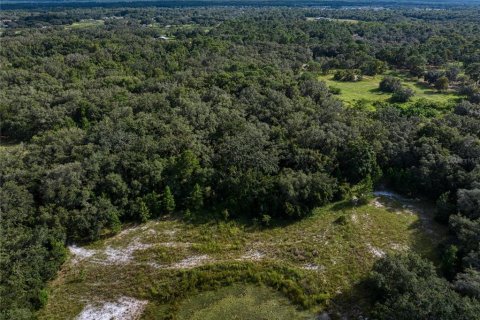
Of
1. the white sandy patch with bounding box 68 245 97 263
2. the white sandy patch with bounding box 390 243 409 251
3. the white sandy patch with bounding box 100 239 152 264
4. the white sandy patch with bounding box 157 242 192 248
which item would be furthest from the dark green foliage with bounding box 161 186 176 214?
the white sandy patch with bounding box 390 243 409 251

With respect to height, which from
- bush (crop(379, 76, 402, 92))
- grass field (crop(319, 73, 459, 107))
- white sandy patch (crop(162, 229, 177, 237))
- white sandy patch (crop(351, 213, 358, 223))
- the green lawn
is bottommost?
the green lawn

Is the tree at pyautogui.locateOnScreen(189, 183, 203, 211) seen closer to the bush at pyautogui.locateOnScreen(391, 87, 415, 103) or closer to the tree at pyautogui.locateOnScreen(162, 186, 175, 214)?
the tree at pyautogui.locateOnScreen(162, 186, 175, 214)

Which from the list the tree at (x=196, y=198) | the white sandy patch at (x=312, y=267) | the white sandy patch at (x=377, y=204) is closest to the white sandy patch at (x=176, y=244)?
the tree at (x=196, y=198)

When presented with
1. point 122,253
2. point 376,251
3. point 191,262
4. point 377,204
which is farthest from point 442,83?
point 122,253

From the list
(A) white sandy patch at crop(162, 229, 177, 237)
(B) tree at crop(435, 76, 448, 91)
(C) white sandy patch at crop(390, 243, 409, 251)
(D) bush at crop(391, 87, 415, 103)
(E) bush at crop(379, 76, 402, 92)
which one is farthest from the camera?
(B) tree at crop(435, 76, 448, 91)

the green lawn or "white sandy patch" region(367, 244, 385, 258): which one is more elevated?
"white sandy patch" region(367, 244, 385, 258)

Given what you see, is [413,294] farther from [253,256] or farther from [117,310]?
[117,310]
